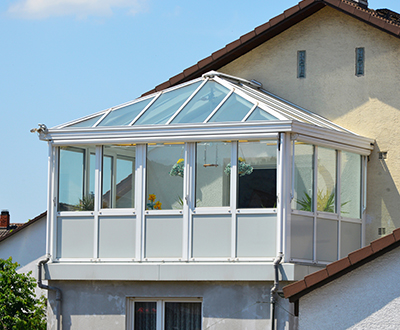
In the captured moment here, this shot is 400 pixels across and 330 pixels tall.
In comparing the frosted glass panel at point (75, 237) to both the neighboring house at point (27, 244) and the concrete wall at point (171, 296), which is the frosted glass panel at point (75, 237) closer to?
the concrete wall at point (171, 296)

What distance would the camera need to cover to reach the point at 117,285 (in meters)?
13.3

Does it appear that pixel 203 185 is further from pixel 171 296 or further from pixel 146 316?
pixel 146 316

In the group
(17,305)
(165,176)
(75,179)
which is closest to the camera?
(165,176)

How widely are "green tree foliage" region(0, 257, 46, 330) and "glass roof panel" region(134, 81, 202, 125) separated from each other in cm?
381

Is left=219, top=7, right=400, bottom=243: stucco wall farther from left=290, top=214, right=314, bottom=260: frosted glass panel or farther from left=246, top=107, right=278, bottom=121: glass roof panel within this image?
left=246, top=107, right=278, bottom=121: glass roof panel

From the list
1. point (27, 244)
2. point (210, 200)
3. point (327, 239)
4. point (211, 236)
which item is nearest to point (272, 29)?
point (210, 200)

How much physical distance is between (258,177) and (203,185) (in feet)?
3.16

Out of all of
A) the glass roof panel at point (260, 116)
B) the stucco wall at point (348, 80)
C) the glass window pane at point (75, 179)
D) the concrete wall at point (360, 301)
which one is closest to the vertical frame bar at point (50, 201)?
the glass window pane at point (75, 179)

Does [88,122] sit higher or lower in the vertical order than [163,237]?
higher

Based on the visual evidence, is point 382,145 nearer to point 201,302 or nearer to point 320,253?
point 320,253

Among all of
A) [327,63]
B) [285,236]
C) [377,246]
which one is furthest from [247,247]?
[327,63]

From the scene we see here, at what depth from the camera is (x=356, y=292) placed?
10.9m

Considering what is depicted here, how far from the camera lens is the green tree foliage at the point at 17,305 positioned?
14.0m

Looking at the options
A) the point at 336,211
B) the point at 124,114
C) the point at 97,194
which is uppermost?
the point at 124,114
